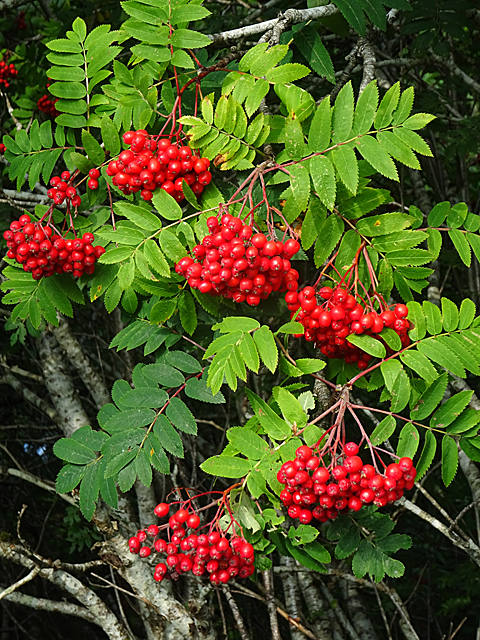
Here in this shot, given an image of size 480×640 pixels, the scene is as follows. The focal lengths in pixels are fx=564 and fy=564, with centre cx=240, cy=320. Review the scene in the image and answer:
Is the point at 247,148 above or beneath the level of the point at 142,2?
beneath

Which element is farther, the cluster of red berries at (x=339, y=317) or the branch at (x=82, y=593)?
the branch at (x=82, y=593)

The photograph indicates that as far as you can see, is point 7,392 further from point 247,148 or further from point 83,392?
point 247,148

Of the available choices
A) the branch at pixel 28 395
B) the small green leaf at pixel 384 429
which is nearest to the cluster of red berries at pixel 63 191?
the small green leaf at pixel 384 429

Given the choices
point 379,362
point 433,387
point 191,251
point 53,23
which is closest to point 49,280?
point 191,251

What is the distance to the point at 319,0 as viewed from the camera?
2.17 metres

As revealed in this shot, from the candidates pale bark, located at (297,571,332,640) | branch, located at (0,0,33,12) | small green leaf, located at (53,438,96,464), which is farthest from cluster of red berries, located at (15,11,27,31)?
pale bark, located at (297,571,332,640)

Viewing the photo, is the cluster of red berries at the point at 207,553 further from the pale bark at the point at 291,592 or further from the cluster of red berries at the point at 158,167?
the pale bark at the point at 291,592

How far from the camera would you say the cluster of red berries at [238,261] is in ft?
4.77

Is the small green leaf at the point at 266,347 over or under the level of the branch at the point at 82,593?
over

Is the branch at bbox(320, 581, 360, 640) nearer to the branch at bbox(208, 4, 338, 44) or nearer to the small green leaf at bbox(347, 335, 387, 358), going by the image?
the small green leaf at bbox(347, 335, 387, 358)

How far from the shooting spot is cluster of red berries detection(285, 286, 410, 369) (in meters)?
1.54

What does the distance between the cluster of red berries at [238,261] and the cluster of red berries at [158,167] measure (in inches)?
8.6

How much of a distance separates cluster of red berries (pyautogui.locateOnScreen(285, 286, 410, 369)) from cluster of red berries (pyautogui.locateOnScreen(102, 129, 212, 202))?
45 cm

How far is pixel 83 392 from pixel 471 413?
3825 millimetres
